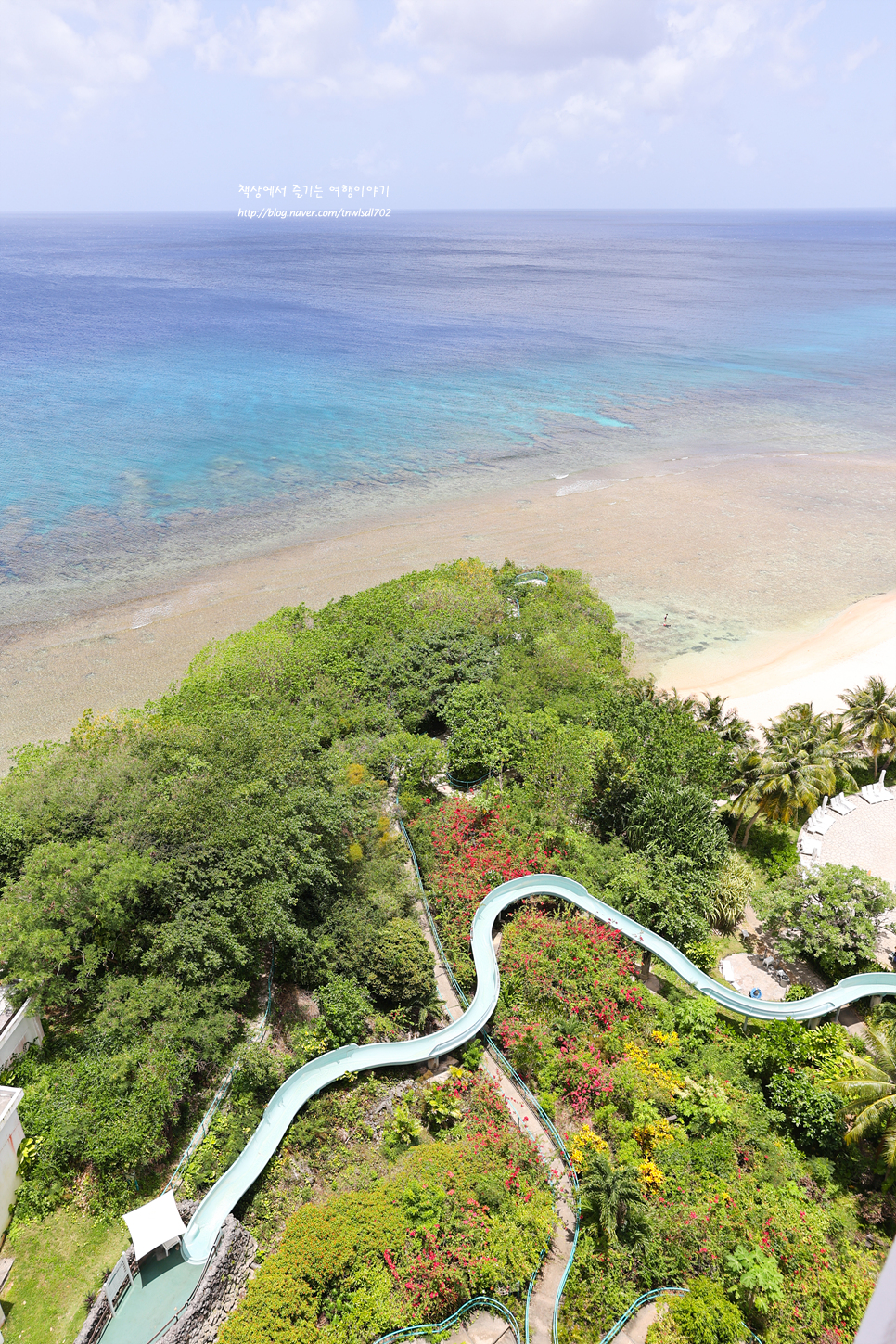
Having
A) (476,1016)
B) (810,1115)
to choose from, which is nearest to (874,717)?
(810,1115)

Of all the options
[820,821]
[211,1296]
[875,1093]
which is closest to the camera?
[211,1296]

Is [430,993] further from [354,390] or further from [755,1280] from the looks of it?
[354,390]

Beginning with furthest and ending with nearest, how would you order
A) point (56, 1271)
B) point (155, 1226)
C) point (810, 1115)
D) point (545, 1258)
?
point (810, 1115)
point (545, 1258)
point (56, 1271)
point (155, 1226)

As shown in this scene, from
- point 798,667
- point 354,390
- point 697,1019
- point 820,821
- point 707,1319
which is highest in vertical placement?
point 354,390

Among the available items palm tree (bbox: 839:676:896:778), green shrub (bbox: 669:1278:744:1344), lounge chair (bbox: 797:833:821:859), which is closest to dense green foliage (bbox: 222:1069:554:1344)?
green shrub (bbox: 669:1278:744:1344)

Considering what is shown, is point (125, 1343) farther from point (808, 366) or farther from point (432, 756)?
point (808, 366)

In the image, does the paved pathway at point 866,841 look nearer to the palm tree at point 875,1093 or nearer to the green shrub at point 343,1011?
the palm tree at point 875,1093
